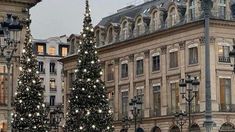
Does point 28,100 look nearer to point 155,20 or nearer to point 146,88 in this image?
point 146,88

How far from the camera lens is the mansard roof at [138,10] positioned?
70.5m

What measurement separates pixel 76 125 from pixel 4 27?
14.7m

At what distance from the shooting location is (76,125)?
141ft

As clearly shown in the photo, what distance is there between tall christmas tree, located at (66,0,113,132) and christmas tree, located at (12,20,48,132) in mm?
2105

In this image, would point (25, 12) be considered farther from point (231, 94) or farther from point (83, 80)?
point (231, 94)

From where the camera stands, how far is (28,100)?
4262cm

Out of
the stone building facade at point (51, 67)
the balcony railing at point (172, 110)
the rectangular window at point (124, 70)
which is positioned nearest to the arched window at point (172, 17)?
the balcony railing at point (172, 110)

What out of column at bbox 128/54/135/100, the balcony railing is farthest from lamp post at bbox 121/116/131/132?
the balcony railing

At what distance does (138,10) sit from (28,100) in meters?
38.5

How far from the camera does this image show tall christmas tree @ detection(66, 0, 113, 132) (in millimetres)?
42844

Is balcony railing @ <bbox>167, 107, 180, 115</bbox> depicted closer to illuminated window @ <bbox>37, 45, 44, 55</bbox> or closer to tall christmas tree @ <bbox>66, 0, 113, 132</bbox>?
tall christmas tree @ <bbox>66, 0, 113, 132</bbox>

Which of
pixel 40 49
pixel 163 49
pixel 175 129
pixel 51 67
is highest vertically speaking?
pixel 40 49

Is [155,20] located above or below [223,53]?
above

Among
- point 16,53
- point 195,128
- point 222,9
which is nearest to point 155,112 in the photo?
point 195,128
